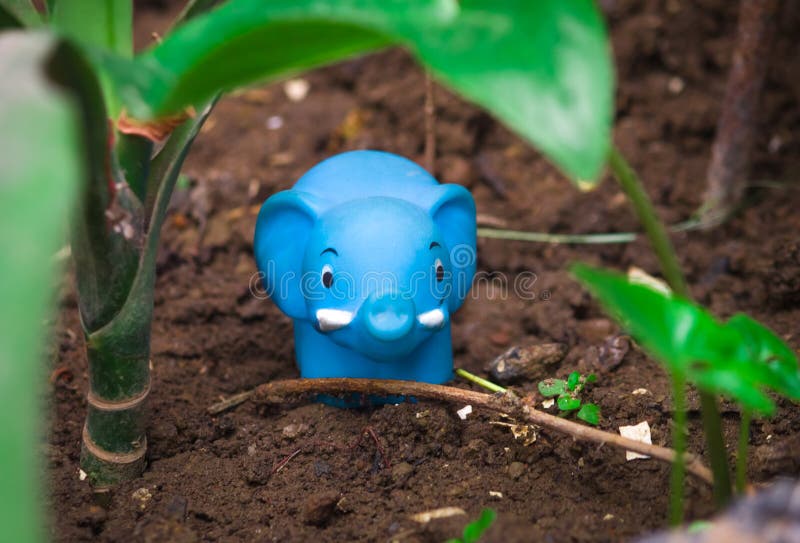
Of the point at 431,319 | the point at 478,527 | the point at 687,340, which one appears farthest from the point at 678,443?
the point at 431,319

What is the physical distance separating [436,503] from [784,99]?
5.06ft

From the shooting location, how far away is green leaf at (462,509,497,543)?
46.1 inches

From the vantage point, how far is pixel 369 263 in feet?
4.75

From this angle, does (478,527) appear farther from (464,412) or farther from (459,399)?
(464,412)

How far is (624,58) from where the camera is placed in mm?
2418

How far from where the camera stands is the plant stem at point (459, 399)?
1254 mm

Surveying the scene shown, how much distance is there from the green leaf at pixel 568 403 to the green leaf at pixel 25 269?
36.1 inches

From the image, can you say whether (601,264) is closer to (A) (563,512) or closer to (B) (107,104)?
(A) (563,512)

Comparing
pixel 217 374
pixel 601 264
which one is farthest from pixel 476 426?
pixel 601 264

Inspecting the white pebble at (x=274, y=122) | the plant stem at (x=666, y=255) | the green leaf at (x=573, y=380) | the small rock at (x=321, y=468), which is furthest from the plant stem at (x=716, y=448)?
the white pebble at (x=274, y=122)

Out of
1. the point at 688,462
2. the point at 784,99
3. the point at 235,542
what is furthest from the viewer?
the point at 784,99

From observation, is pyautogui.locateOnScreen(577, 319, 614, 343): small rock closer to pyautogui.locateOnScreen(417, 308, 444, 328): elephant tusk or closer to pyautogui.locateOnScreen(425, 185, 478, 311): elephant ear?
pyautogui.locateOnScreen(425, 185, 478, 311): elephant ear

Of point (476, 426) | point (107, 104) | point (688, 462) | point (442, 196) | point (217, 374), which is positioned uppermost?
point (107, 104)

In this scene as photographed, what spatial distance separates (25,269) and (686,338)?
0.67 meters
